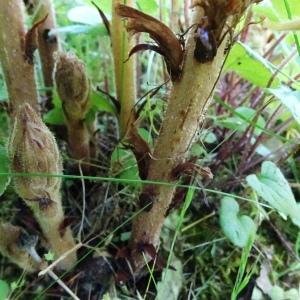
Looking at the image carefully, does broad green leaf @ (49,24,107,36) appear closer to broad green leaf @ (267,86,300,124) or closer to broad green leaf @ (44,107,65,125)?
broad green leaf @ (44,107,65,125)

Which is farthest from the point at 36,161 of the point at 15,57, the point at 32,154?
the point at 15,57

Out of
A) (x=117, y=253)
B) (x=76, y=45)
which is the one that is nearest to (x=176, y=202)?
(x=117, y=253)

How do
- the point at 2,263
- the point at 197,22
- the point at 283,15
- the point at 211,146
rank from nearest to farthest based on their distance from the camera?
the point at 197,22
the point at 283,15
the point at 2,263
the point at 211,146

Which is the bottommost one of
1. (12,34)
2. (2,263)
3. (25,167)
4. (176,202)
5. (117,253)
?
(2,263)

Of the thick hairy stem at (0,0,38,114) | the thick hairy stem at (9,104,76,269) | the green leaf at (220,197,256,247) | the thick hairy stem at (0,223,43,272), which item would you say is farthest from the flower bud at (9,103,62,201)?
the green leaf at (220,197,256,247)

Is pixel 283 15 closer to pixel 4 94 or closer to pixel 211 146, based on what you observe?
pixel 211 146

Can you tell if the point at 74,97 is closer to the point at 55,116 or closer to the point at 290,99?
the point at 55,116
